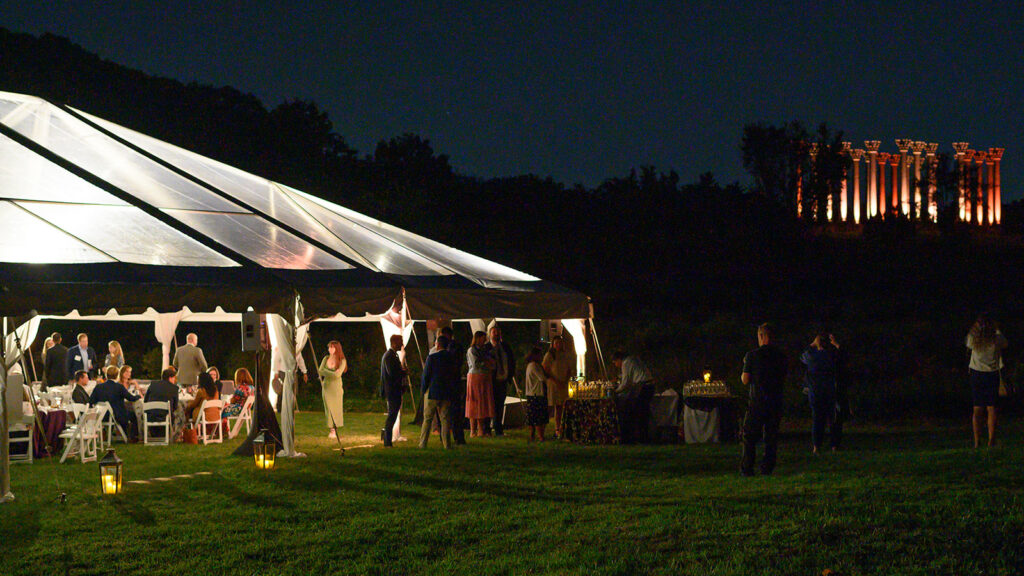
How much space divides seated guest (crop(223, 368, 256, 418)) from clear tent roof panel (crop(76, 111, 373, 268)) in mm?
2265

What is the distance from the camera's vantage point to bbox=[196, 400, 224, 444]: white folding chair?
44.8 ft

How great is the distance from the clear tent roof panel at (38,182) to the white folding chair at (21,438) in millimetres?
2538

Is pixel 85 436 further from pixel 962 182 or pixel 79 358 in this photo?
pixel 962 182

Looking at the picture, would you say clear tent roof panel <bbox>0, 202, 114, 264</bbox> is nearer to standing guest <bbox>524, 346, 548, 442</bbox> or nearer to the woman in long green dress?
the woman in long green dress

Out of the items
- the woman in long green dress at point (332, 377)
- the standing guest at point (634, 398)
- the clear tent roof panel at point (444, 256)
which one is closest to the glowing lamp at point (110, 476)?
the woman in long green dress at point (332, 377)

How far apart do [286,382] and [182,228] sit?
2132 mm

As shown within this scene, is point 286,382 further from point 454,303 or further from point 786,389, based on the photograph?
point 786,389

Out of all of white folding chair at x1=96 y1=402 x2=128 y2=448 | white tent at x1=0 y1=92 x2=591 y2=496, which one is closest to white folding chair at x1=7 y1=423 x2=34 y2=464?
white folding chair at x1=96 y1=402 x2=128 y2=448

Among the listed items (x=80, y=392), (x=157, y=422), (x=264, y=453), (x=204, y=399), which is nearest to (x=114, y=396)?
(x=80, y=392)

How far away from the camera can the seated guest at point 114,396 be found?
522 inches

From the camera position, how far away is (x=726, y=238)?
165 feet

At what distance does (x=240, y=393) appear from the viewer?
1473cm

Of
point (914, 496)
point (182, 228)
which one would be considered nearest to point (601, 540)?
point (914, 496)

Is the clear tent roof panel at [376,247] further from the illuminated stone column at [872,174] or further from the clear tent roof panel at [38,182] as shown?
the illuminated stone column at [872,174]
